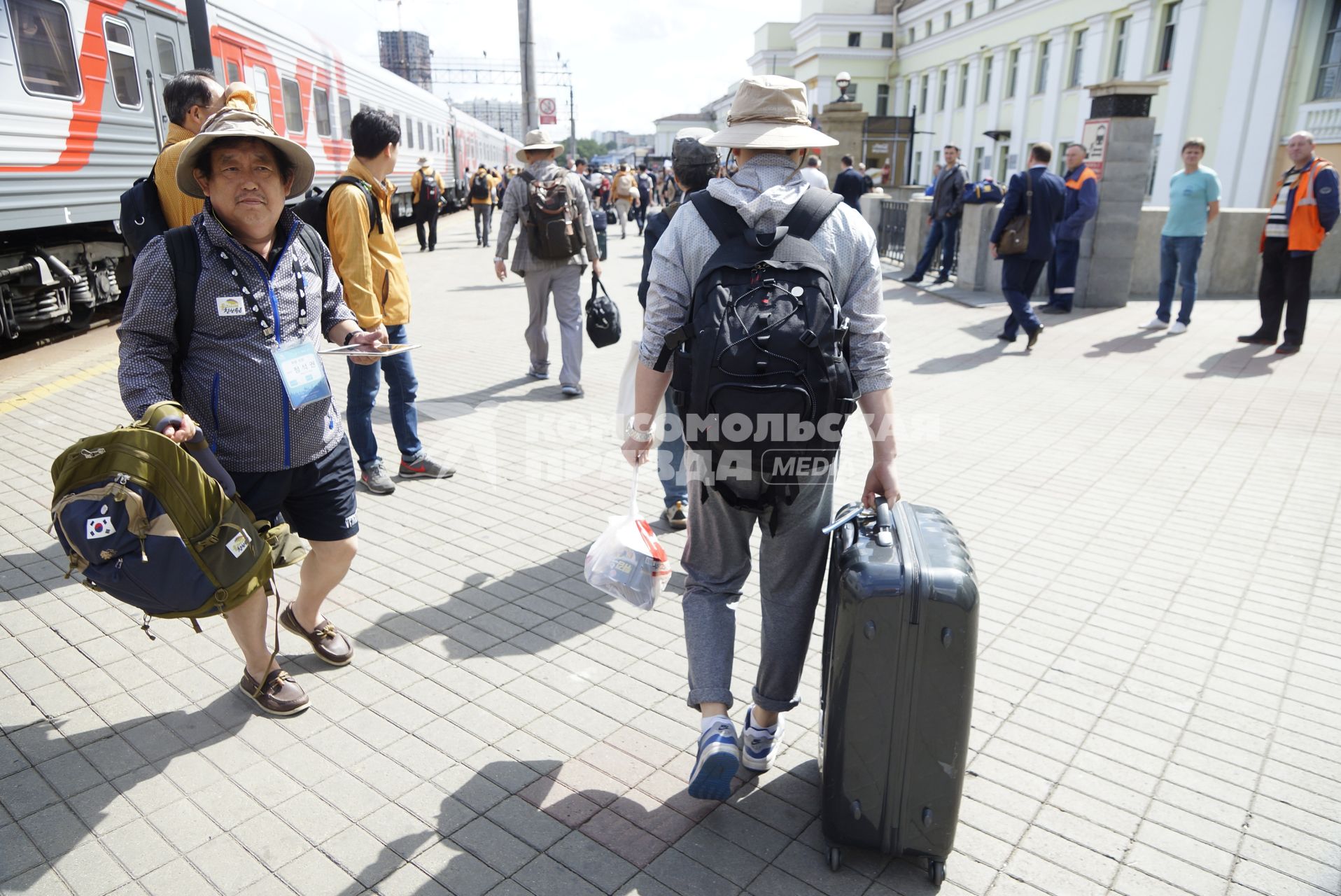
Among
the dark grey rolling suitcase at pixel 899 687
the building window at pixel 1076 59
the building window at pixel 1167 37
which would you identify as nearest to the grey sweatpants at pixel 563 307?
the dark grey rolling suitcase at pixel 899 687

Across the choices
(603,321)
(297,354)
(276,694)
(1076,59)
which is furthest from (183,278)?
(1076,59)

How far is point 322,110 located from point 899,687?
16893 mm

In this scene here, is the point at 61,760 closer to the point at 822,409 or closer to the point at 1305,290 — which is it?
the point at 822,409

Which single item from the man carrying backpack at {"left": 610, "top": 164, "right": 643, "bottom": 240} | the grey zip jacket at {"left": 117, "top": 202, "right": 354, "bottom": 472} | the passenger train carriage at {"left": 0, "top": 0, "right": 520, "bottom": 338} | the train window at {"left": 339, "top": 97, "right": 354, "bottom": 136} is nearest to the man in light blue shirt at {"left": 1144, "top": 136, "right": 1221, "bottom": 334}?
the grey zip jacket at {"left": 117, "top": 202, "right": 354, "bottom": 472}

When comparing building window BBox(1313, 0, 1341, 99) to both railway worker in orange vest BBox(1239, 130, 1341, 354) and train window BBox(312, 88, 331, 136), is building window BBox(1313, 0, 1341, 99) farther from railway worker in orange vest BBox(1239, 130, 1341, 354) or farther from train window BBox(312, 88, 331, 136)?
train window BBox(312, 88, 331, 136)

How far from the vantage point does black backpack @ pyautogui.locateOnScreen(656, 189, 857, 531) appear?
87.0 inches

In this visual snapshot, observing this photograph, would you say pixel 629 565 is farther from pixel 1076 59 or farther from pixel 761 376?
pixel 1076 59

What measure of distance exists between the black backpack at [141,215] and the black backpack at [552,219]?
129 inches

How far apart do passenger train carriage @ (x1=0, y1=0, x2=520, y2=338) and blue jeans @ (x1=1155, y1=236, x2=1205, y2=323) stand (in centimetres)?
1045

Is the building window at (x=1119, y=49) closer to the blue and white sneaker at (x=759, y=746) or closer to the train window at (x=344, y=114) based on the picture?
the train window at (x=344, y=114)

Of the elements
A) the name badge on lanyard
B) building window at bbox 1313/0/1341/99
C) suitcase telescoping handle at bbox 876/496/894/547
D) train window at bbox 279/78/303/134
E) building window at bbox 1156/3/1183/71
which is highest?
building window at bbox 1156/3/1183/71

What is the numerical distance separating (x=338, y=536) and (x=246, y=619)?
0.39 meters

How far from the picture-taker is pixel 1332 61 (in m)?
23.9

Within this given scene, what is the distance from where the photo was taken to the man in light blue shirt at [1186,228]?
962 cm
